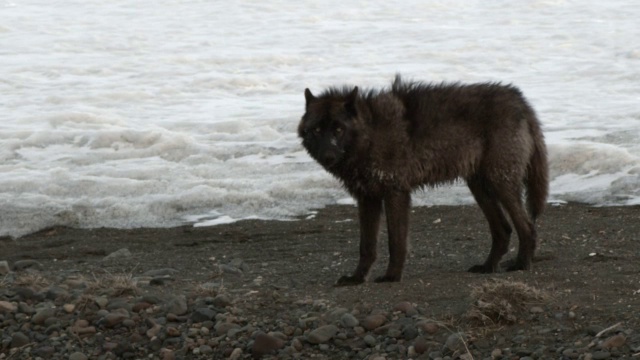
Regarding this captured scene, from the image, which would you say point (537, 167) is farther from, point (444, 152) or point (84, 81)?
point (84, 81)

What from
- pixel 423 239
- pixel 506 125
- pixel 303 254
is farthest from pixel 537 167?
pixel 303 254

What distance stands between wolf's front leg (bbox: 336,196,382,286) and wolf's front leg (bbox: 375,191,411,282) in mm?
127

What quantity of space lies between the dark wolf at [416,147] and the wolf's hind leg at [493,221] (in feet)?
0.03

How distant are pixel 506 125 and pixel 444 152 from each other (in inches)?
20.6

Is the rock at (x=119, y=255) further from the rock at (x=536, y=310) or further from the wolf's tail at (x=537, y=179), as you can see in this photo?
the rock at (x=536, y=310)

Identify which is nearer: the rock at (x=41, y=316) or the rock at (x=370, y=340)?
the rock at (x=370, y=340)

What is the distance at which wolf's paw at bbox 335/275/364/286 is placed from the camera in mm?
8111

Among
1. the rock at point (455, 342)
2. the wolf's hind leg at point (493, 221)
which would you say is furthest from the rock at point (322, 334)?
the wolf's hind leg at point (493, 221)

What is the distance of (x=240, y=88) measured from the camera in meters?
18.4

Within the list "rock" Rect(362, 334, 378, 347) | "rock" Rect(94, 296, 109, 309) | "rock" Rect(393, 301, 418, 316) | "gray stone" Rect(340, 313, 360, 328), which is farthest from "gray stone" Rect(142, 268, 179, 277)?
"rock" Rect(362, 334, 378, 347)

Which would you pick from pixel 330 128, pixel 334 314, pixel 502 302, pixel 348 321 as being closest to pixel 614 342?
pixel 502 302

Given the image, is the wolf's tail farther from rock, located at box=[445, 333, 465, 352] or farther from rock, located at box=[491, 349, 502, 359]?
rock, located at box=[491, 349, 502, 359]

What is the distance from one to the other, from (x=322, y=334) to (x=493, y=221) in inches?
101

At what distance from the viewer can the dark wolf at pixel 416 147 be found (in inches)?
321
